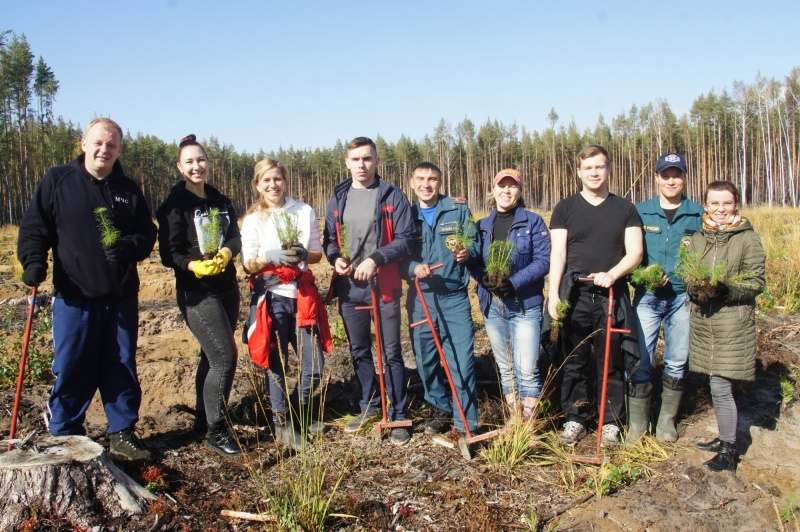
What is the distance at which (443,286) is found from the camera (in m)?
4.35

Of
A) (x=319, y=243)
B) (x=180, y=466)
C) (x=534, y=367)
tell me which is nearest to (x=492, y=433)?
(x=534, y=367)

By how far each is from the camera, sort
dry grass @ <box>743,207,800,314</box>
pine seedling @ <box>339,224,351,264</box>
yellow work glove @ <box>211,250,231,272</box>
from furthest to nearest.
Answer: dry grass @ <box>743,207,800,314</box> → pine seedling @ <box>339,224,351,264</box> → yellow work glove @ <box>211,250,231,272</box>

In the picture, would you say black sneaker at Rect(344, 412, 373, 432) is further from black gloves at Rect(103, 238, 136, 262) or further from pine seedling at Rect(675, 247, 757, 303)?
pine seedling at Rect(675, 247, 757, 303)

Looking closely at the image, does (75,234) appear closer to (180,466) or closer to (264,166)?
(264,166)

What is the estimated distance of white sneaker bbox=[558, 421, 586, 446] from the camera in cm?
432

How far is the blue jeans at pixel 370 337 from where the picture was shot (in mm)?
4375

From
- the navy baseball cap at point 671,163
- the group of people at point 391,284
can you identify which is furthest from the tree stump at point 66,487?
the navy baseball cap at point 671,163

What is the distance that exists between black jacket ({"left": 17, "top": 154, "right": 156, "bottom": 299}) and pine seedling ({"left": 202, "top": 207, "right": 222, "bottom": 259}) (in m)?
0.48

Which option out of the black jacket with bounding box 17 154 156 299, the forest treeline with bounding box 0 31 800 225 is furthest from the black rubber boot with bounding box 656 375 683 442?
the forest treeline with bounding box 0 31 800 225

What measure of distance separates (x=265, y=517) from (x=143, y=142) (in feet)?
155

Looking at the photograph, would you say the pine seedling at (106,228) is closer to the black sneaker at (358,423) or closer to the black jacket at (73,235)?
the black jacket at (73,235)

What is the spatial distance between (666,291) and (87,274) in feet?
13.8

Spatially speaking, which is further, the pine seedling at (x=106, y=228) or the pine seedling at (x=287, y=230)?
the pine seedling at (x=287, y=230)

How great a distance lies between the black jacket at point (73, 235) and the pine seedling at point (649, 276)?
11.7 ft
